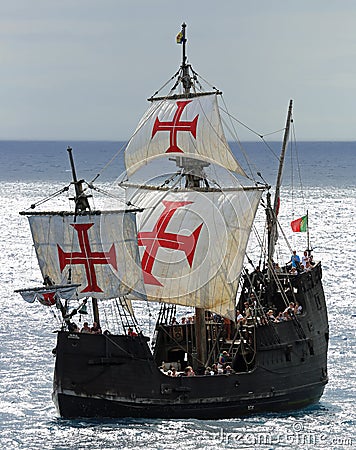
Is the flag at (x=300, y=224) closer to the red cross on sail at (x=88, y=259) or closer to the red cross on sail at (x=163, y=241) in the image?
the red cross on sail at (x=163, y=241)

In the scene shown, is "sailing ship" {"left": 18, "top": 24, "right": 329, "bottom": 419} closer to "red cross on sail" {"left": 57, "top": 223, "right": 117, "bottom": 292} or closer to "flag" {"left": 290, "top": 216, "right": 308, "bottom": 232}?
"red cross on sail" {"left": 57, "top": 223, "right": 117, "bottom": 292}

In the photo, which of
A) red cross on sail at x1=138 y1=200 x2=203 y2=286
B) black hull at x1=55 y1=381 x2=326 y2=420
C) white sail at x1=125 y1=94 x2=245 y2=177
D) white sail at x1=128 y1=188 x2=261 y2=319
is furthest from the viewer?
white sail at x1=125 y1=94 x2=245 y2=177

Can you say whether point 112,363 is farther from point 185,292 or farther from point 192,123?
point 192,123

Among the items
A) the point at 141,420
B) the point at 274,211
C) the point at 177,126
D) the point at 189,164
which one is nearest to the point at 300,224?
the point at 274,211

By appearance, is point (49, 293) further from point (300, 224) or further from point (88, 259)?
point (300, 224)

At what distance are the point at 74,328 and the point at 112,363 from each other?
2.01 meters

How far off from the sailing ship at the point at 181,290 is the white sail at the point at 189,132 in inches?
2.2

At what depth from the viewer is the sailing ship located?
140 ft

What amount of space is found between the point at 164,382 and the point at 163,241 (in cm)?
778

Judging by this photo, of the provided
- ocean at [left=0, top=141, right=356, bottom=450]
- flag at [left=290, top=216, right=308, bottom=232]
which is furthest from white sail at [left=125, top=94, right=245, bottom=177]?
flag at [left=290, top=216, right=308, bottom=232]

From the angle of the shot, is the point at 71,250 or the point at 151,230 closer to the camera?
the point at 71,250

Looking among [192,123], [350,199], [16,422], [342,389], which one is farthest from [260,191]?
[350,199]

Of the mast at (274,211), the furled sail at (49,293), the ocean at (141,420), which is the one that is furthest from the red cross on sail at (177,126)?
the furled sail at (49,293)

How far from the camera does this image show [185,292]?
47.9m
